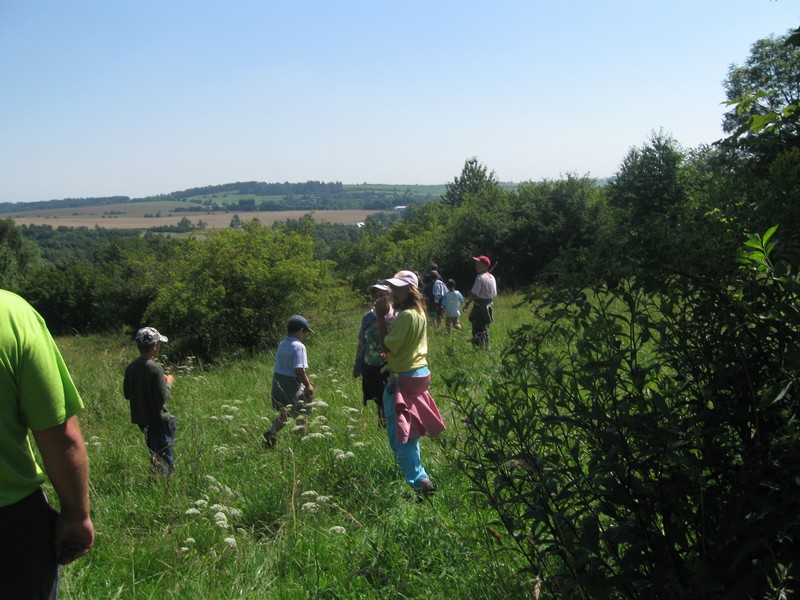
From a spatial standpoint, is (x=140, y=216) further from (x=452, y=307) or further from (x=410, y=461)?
(x=410, y=461)

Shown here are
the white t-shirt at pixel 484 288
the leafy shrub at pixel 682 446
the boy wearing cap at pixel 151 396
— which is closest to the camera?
the leafy shrub at pixel 682 446

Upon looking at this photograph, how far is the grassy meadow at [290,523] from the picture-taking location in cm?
336

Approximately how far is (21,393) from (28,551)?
0.54m

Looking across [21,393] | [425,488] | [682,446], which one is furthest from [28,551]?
[425,488]

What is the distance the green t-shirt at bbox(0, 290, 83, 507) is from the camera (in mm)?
2252

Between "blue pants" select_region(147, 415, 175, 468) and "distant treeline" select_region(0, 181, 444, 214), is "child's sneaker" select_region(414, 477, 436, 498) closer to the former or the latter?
"blue pants" select_region(147, 415, 175, 468)

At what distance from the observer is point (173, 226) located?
119m

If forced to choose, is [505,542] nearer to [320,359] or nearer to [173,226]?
[320,359]

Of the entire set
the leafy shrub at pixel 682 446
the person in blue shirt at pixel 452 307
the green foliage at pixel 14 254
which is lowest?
the green foliage at pixel 14 254

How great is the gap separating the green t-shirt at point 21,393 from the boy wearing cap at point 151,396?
3510 millimetres

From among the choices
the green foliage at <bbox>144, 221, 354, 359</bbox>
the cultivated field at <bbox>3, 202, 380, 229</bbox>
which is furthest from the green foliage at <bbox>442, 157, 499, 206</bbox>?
the green foliage at <bbox>144, 221, 354, 359</bbox>

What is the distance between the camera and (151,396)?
5805 mm

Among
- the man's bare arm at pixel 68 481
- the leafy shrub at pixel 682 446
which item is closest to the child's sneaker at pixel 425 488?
the leafy shrub at pixel 682 446

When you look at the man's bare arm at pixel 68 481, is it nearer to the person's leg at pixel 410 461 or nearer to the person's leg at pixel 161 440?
the person's leg at pixel 410 461
